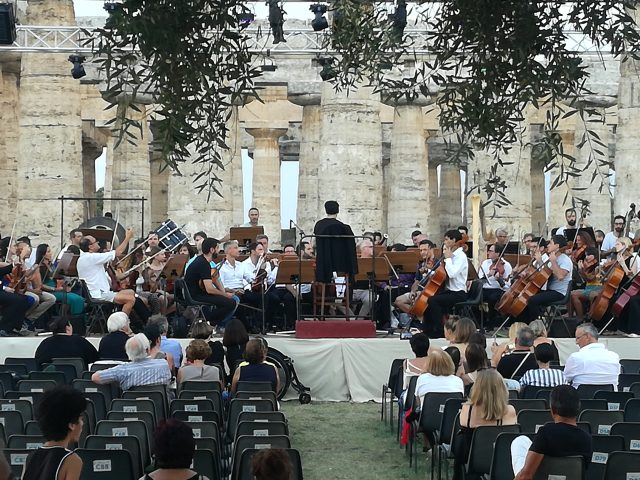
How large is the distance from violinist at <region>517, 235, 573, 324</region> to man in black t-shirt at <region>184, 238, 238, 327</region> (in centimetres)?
391

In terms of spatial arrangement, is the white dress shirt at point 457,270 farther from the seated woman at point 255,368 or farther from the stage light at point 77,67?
the stage light at point 77,67

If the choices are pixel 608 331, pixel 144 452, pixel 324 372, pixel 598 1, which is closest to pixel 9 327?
pixel 324 372

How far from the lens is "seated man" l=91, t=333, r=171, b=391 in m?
11.2

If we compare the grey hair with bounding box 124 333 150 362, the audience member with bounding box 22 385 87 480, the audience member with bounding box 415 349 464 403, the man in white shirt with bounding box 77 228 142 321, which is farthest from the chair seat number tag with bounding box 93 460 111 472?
the man in white shirt with bounding box 77 228 142 321

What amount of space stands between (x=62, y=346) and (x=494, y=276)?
7456mm

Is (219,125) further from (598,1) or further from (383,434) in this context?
(383,434)

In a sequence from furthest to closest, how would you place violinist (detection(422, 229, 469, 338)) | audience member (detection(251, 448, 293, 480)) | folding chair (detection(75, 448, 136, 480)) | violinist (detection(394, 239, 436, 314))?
violinist (detection(394, 239, 436, 314))
violinist (detection(422, 229, 469, 338))
folding chair (detection(75, 448, 136, 480))
audience member (detection(251, 448, 293, 480))

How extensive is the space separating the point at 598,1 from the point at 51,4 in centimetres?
2037

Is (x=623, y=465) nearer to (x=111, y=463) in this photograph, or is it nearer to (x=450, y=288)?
(x=111, y=463)

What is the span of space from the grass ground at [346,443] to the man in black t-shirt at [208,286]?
1716 mm

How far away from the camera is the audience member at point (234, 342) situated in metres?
13.6

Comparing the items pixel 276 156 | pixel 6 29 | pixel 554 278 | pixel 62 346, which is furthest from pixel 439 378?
pixel 276 156

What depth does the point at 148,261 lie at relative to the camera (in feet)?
63.3

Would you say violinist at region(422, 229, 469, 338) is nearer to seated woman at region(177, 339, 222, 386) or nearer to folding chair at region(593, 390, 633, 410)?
seated woman at region(177, 339, 222, 386)
